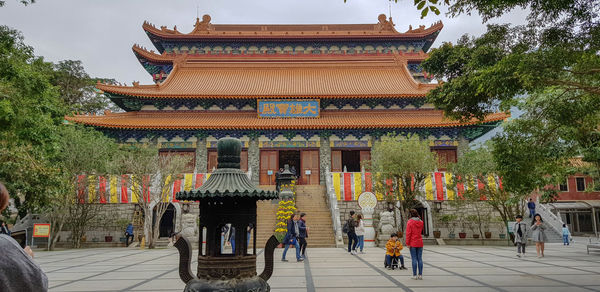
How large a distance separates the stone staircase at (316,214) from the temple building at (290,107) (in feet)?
0.42

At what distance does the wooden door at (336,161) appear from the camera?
78.1 feet

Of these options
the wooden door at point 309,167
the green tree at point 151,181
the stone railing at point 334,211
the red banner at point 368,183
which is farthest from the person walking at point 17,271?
the wooden door at point 309,167

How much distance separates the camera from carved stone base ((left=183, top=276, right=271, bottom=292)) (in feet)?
14.7

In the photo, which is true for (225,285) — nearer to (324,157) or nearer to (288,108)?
(324,157)

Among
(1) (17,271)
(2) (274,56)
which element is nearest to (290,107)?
(2) (274,56)

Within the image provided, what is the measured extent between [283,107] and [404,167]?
33.7 feet

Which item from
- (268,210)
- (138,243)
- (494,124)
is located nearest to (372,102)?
(494,124)

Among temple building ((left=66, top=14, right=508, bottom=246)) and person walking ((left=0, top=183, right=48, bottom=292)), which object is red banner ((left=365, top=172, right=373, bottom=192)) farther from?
person walking ((left=0, top=183, right=48, bottom=292))

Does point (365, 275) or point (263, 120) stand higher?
point (263, 120)

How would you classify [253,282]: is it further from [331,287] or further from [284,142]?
[284,142]

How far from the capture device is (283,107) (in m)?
24.1

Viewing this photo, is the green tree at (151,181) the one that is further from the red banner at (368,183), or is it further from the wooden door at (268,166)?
the red banner at (368,183)

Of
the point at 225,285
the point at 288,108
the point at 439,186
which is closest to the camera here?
the point at 225,285

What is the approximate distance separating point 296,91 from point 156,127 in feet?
28.8
